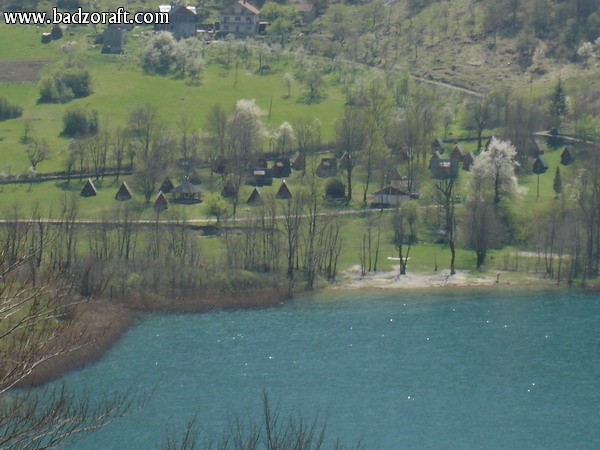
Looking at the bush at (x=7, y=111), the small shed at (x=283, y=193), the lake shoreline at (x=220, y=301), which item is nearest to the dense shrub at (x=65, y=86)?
the bush at (x=7, y=111)

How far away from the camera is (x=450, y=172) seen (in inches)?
2931

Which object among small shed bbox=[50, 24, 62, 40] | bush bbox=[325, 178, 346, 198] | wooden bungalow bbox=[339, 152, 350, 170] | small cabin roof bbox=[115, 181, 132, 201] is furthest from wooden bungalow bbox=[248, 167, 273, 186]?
small shed bbox=[50, 24, 62, 40]

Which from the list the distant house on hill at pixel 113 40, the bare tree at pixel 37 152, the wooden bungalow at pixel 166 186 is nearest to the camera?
the wooden bungalow at pixel 166 186

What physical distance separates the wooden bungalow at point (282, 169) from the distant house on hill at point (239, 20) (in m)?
33.5

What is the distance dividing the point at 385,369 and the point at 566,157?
114ft

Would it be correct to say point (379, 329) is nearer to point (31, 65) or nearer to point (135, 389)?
point (135, 389)

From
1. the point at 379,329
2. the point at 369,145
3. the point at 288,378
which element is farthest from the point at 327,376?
the point at 369,145

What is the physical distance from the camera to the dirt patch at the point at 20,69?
9169 centimetres

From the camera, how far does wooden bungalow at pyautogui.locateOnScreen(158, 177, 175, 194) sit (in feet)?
237

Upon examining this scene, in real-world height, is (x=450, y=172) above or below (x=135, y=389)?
above

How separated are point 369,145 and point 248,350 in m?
28.6

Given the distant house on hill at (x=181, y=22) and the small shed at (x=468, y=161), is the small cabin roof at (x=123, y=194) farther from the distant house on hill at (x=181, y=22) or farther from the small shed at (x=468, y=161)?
the distant house on hill at (x=181, y=22)

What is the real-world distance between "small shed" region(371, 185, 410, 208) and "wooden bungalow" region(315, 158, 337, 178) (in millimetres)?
5507

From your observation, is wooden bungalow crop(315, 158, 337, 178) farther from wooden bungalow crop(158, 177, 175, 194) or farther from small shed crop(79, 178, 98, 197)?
small shed crop(79, 178, 98, 197)
